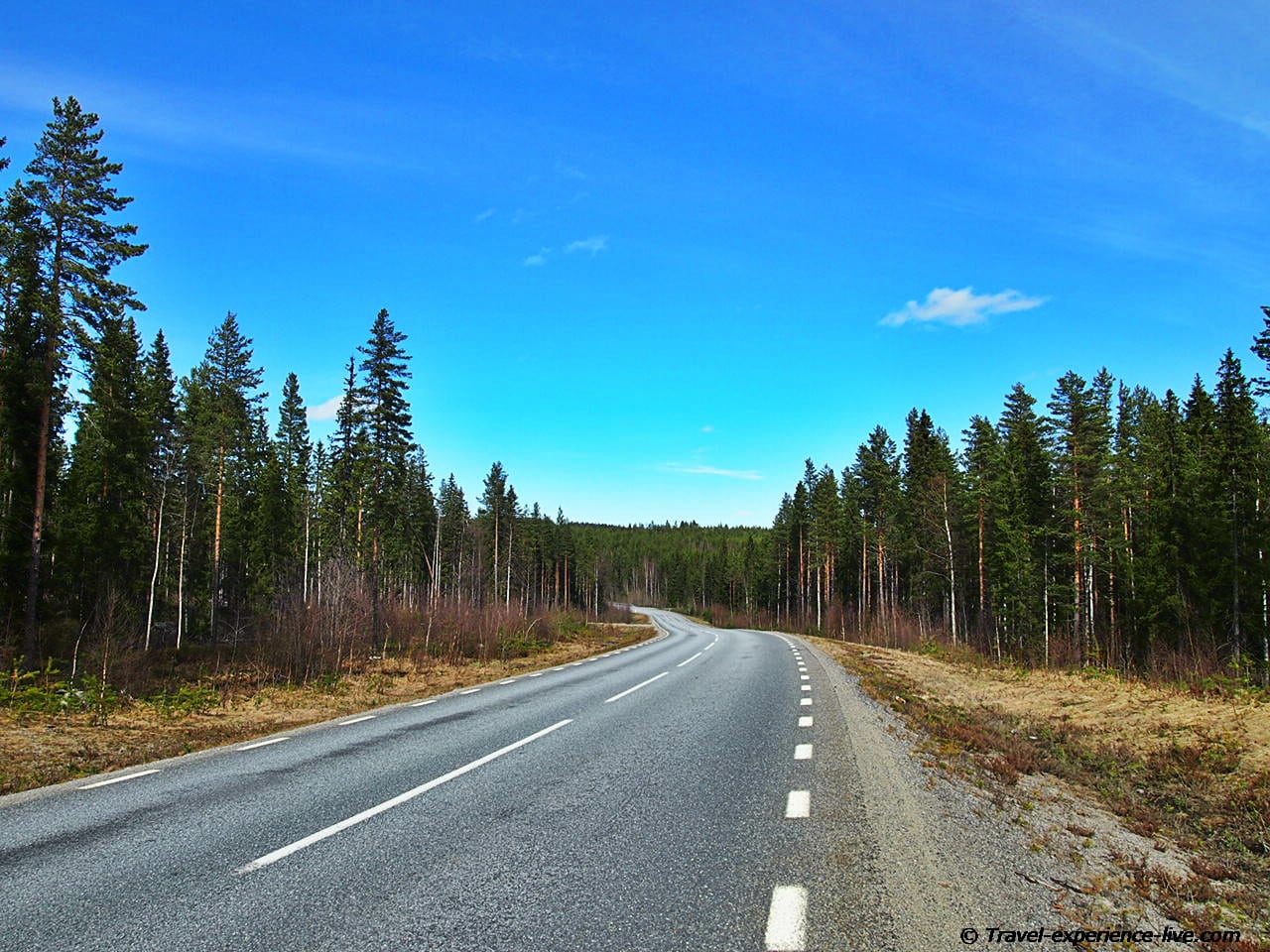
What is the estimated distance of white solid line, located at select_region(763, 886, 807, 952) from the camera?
3416 millimetres

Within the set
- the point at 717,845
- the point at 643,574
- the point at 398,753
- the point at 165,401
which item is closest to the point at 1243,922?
the point at 717,845

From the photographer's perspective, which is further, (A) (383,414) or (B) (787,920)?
(A) (383,414)

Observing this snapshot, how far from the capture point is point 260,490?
47.1 metres

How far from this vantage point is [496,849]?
4.83 meters

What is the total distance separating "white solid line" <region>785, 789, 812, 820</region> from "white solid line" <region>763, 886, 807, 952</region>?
1524 mm

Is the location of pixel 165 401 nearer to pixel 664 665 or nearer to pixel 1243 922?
pixel 664 665

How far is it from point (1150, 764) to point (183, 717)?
52.3 feet

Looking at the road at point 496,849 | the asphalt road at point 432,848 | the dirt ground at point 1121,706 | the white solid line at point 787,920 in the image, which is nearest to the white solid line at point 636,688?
the asphalt road at point 432,848

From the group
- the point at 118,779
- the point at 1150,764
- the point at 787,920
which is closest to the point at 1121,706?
the point at 1150,764

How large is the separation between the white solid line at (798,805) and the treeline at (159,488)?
16.1 metres

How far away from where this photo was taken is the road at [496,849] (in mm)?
3619

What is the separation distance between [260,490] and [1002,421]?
52.1 meters

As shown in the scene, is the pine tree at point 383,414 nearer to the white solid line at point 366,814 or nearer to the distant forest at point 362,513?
the distant forest at point 362,513

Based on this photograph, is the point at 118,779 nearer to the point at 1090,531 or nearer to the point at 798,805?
the point at 798,805
